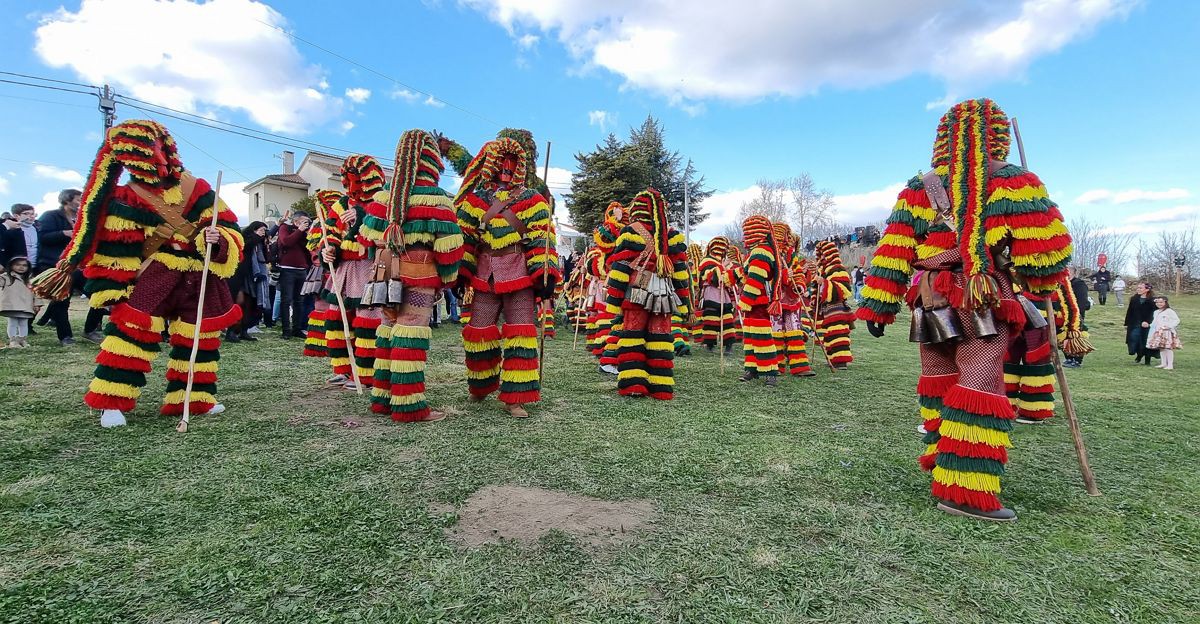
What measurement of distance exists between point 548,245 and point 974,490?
3511mm

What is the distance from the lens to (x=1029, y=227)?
3111 millimetres

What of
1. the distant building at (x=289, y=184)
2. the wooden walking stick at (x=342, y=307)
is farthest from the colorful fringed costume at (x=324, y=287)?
the distant building at (x=289, y=184)

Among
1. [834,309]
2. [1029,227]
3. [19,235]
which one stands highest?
[19,235]

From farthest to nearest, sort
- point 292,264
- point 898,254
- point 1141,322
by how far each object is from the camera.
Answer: point 1141,322
point 292,264
point 898,254

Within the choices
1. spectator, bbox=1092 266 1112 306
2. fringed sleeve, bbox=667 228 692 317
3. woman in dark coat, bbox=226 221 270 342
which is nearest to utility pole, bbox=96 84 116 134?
woman in dark coat, bbox=226 221 270 342

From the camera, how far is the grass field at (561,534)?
2.22 metres

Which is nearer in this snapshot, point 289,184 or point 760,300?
point 760,300

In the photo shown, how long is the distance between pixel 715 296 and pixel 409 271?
7.81 meters

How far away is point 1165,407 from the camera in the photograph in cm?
627

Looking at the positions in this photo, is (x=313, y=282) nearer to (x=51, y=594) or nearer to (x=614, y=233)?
(x=614, y=233)

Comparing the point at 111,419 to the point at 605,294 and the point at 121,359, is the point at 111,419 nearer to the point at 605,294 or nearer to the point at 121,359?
the point at 121,359

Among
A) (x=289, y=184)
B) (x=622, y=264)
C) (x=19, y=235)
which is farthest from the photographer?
(x=289, y=184)

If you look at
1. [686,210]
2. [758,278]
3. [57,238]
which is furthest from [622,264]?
[686,210]

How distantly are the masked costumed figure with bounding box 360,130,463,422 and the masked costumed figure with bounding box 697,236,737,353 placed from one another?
274 inches
